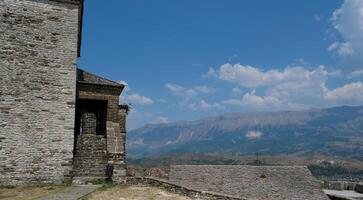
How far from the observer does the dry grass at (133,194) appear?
13906 mm

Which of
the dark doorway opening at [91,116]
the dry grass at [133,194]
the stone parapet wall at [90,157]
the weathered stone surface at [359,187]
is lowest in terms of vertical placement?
the weathered stone surface at [359,187]

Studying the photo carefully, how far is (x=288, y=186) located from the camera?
70.4 ft

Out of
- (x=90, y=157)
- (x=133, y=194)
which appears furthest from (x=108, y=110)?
(x=133, y=194)

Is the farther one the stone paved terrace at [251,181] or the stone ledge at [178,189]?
the stone paved terrace at [251,181]

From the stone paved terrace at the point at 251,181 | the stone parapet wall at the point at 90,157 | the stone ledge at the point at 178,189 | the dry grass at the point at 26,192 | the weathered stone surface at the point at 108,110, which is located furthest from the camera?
the stone paved terrace at the point at 251,181

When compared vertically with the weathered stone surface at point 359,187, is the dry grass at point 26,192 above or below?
above

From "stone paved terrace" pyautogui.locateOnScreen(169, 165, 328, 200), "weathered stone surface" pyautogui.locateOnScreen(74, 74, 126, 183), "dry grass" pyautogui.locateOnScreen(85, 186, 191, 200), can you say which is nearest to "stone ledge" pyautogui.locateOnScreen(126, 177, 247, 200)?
"dry grass" pyautogui.locateOnScreen(85, 186, 191, 200)

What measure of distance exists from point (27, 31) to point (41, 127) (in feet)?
14.7

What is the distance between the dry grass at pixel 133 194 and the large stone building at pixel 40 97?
1876 millimetres

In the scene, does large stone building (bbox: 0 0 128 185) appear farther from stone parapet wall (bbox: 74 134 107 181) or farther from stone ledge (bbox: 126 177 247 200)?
stone ledge (bbox: 126 177 247 200)

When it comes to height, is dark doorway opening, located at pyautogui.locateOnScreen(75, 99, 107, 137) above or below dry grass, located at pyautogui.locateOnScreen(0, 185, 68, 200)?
above

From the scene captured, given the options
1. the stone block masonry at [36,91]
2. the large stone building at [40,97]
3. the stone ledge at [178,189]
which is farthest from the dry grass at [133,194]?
the stone block masonry at [36,91]

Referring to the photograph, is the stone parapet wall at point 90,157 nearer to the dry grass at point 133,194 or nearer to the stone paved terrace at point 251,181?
the dry grass at point 133,194

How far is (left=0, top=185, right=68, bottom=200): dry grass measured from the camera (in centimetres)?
1380
